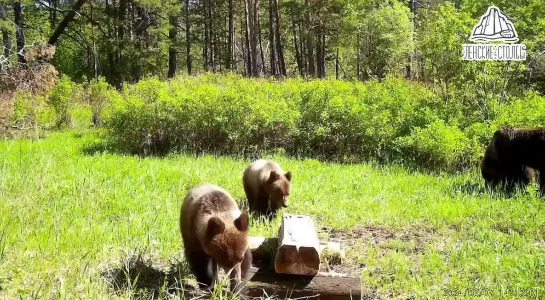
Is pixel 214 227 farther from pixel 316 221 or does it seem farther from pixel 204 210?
pixel 316 221

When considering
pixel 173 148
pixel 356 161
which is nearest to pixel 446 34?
pixel 356 161

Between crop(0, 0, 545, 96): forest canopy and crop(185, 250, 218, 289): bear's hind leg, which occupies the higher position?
crop(0, 0, 545, 96): forest canopy

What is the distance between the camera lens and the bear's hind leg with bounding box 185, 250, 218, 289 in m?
4.52

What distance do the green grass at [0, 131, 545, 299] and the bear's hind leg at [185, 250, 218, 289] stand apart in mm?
494

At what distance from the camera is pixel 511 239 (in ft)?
20.9

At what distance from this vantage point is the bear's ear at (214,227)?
4.16m

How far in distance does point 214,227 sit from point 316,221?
3267mm

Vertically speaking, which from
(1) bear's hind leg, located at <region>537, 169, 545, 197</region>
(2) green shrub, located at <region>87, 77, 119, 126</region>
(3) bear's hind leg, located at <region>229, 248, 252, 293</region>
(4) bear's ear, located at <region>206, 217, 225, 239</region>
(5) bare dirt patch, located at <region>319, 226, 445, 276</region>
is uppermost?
(2) green shrub, located at <region>87, 77, 119, 126</region>

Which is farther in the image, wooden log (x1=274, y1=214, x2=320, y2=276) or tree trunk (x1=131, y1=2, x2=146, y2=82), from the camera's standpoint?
tree trunk (x1=131, y1=2, x2=146, y2=82)

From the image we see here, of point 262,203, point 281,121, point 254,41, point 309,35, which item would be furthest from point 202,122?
point 309,35

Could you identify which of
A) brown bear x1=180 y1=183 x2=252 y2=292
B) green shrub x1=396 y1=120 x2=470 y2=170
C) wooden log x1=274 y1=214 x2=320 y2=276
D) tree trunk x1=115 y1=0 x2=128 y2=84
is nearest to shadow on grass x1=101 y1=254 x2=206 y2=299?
brown bear x1=180 y1=183 x2=252 y2=292

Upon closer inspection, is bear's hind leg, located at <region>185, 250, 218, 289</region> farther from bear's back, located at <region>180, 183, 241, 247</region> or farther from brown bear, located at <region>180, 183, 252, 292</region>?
bear's back, located at <region>180, 183, 241, 247</region>

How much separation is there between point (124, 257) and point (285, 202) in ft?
9.56

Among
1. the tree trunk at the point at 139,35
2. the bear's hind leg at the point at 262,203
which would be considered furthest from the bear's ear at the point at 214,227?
the tree trunk at the point at 139,35
